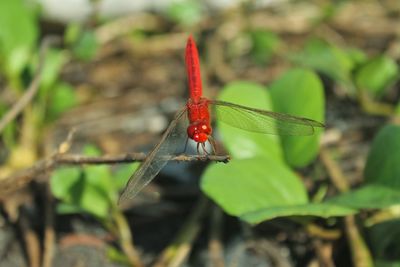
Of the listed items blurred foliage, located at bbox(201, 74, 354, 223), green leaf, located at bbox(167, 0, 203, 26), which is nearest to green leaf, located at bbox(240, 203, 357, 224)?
blurred foliage, located at bbox(201, 74, 354, 223)

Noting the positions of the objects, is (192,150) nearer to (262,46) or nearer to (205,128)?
(205,128)

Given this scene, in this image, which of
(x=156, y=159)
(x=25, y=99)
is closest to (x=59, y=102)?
(x=25, y=99)

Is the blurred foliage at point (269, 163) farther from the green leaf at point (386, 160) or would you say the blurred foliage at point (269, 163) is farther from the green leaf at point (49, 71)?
the green leaf at point (49, 71)

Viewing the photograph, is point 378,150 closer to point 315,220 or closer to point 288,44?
point 315,220

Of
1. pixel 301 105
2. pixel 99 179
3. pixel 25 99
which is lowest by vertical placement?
pixel 99 179

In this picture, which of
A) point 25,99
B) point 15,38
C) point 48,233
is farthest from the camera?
point 15,38

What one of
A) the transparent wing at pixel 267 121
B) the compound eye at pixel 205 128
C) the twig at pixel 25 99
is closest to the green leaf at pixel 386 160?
the transparent wing at pixel 267 121
